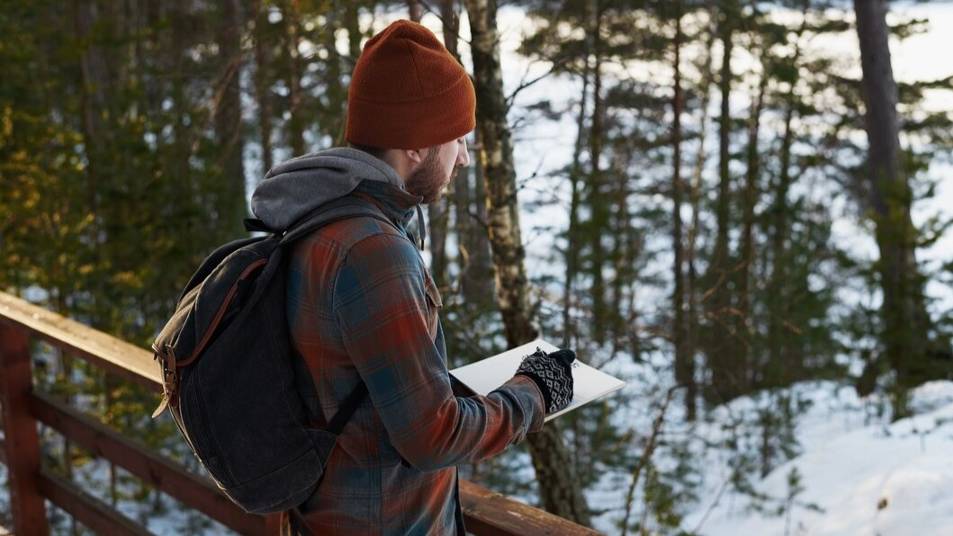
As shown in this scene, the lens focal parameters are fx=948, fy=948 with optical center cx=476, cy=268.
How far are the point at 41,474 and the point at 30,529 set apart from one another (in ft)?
0.65

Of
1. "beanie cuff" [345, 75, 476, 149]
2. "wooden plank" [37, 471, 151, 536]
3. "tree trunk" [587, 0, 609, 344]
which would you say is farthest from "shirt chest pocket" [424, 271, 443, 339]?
"tree trunk" [587, 0, 609, 344]

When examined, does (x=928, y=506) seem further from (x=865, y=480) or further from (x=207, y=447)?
(x=207, y=447)

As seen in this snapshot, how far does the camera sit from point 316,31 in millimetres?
4859

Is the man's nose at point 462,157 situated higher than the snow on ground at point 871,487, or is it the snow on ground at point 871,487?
the man's nose at point 462,157

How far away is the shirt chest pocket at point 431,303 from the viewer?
143 cm

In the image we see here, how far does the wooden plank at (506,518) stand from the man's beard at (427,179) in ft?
2.10

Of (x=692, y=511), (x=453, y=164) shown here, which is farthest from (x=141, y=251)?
(x=453, y=164)

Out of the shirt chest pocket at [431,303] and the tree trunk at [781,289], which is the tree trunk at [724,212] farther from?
the shirt chest pocket at [431,303]

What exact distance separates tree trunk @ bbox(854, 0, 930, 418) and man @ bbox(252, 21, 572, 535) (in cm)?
793

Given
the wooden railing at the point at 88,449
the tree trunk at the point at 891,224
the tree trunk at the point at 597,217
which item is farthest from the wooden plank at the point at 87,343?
the tree trunk at the point at 891,224

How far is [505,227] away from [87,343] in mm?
2314

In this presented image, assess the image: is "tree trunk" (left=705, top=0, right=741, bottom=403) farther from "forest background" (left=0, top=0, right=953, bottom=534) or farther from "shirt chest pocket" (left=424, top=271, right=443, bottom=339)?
"shirt chest pocket" (left=424, top=271, right=443, bottom=339)

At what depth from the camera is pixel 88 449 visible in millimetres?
2945

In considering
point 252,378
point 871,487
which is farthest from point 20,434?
point 871,487
